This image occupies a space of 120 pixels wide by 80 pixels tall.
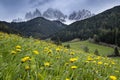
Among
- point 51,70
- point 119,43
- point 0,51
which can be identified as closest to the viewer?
point 51,70

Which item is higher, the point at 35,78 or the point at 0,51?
the point at 0,51

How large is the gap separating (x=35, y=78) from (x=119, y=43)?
525 ft

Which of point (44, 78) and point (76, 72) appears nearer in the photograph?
point (44, 78)

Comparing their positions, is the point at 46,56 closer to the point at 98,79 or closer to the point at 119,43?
the point at 98,79

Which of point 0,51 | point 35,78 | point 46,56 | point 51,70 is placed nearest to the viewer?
point 35,78

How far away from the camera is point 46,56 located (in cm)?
518

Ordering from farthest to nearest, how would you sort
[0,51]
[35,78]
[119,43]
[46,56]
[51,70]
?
[119,43] < [46,56] < [0,51] < [51,70] < [35,78]

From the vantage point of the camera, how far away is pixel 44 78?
117 inches

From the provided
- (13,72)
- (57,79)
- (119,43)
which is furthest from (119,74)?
(119,43)

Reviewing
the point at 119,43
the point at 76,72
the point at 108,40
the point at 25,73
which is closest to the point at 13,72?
the point at 25,73

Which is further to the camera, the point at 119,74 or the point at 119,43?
the point at 119,43

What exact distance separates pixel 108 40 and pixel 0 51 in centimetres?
16907

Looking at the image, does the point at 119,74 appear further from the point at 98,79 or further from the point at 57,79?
the point at 57,79

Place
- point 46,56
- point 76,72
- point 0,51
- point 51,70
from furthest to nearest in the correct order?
point 46,56
point 0,51
point 76,72
point 51,70
